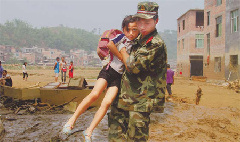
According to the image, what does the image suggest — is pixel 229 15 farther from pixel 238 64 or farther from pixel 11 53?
pixel 11 53

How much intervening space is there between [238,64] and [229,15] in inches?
172

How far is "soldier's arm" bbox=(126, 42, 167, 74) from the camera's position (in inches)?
86.8

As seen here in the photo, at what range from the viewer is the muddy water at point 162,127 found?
16.5 ft

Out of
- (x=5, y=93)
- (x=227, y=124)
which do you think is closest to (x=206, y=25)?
(x=227, y=124)

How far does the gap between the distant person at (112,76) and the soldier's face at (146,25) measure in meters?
0.12

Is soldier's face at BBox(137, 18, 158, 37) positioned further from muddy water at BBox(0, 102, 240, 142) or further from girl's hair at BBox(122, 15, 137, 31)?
muddy water at BBox(0, 102, 240, 142)

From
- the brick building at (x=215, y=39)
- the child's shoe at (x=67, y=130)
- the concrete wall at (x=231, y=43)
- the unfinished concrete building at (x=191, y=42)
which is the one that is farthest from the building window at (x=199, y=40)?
the child's shoe at (x=67, y=130)

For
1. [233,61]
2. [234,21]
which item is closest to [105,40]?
[234,21]

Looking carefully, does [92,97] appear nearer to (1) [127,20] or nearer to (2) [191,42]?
(1) [127,20]

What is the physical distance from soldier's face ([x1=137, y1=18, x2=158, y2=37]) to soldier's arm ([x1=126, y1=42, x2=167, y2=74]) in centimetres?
17

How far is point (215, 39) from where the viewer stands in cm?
2228

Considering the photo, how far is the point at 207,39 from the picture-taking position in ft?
81.8

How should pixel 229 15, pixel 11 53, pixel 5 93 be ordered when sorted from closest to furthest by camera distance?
pixel 5 93 < pixel 229 15 < pixel 11 53

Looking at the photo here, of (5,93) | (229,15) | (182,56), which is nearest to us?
(5,93)
